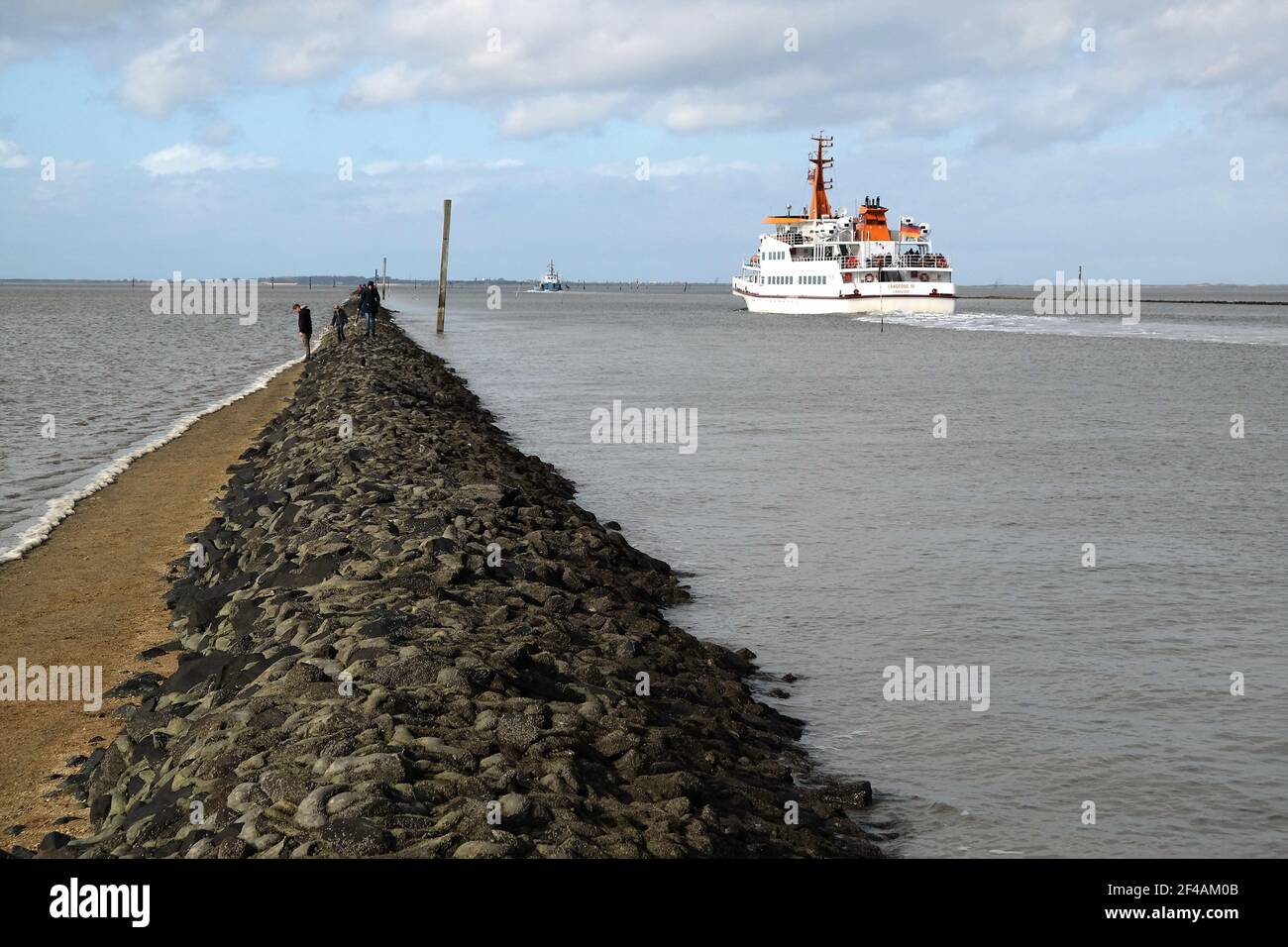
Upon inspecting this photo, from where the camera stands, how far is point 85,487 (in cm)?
1678

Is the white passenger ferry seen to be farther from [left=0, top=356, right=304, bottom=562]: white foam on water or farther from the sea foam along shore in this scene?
the sea foam along shore

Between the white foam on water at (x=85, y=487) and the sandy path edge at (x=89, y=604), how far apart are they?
139 mm

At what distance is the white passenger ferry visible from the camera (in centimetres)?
8406

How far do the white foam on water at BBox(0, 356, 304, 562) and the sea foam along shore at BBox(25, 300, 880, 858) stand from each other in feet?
6.96

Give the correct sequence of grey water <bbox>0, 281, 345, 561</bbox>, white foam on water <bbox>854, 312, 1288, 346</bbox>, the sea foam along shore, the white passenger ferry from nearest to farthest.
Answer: the sea foam along shore → grey water <bbox>0, 281, 345, 561</bbox> → white foam on water <bbox>854, 312, 1288, 346</bbox> → the white passenger ferry

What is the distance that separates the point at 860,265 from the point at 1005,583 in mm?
75969

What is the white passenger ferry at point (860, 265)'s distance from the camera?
8406cm

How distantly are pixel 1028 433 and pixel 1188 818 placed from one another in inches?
711

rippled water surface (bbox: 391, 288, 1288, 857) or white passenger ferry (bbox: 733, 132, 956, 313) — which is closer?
rippled water surface (bbox: 391, 288, 1288, 857)

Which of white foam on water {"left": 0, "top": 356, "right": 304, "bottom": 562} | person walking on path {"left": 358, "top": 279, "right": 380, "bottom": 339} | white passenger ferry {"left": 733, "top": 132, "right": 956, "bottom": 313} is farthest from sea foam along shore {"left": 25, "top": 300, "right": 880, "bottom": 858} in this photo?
white passenger ferry {"left": 733, "top": 132, "right": 956, "bottom": 313}

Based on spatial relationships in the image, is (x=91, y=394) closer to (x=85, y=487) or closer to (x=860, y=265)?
(x=85, y=487)

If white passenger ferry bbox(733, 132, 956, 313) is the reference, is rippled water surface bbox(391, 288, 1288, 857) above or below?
below

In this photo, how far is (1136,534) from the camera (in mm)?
14133
